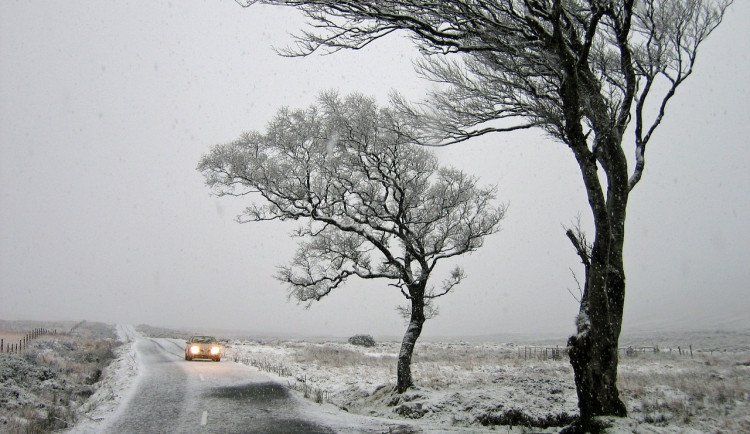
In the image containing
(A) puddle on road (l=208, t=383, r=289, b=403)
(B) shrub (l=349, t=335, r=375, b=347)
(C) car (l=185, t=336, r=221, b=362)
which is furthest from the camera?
(B) shrub (l=349, t=335, r=375, b=347)

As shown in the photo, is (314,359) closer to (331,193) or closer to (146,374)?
(146,374)

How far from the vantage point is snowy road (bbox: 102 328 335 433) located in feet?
31.3

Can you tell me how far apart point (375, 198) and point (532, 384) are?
7598 millimetres

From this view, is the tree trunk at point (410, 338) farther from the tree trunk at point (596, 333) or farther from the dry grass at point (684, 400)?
the tree trunk at point (596, 333)

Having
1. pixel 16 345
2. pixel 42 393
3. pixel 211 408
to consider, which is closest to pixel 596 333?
pixel 211 408

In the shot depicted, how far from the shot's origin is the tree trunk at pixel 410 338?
47.8 ft

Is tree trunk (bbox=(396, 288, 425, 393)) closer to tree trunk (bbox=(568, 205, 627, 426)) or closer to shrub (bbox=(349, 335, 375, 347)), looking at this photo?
tree trunk (bbox=(568, 205, 627, 426))

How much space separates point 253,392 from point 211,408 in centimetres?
251

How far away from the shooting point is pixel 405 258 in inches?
641

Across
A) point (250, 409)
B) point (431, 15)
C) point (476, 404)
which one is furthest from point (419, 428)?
point (431, 15)

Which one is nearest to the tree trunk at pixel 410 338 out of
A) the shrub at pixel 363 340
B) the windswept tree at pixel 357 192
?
the windswept tree at pixel 357 192

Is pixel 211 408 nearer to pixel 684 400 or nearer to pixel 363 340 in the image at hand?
pixel 684 400

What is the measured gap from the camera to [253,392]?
45.6 feet

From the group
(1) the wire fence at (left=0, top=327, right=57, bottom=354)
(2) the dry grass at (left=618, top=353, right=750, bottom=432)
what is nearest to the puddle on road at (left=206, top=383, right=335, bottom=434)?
(2) the dry grass at (left=618, top=353, right=750, bottom=432)
